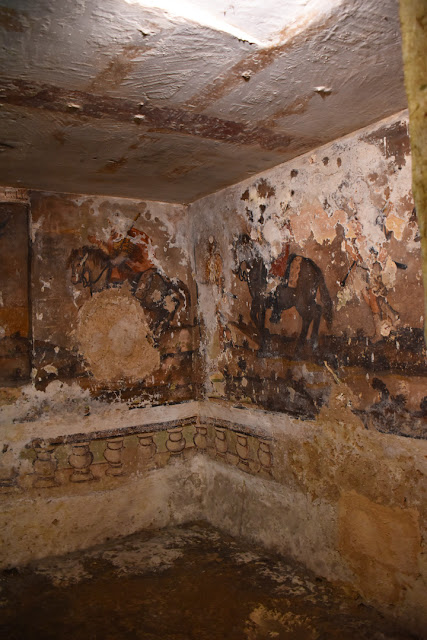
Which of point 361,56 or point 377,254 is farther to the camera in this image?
point 377,254

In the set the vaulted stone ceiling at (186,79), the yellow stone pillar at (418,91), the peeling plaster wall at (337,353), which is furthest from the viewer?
the peeling plaster wall at (337,353)

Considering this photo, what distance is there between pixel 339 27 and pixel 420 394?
5.13 ft

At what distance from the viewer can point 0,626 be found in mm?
2592

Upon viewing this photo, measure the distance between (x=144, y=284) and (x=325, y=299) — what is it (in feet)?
4.87

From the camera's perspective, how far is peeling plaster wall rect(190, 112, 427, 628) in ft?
7.79

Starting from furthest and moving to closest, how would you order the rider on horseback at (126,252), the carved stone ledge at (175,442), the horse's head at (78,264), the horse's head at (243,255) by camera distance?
1. the carved stone ledge at (175,442)
2. the rider on horseback at (126,252)
3. the horse's head at (78,264)
4. the horse's head at (243,255)

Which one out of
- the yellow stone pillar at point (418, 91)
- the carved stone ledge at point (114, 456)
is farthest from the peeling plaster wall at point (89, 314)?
the yellow stone pillar at point (418, 91)

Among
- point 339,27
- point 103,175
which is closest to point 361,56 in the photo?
point 339,27

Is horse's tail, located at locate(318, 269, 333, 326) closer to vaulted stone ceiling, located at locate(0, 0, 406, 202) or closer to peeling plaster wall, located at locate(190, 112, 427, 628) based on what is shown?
peeling plaster wall, located at locate(190, 112, 427, 628)

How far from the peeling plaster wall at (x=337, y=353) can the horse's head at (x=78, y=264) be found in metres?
0.97

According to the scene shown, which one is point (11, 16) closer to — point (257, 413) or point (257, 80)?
point (257, 80)

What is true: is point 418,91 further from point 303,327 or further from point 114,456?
point 114,456

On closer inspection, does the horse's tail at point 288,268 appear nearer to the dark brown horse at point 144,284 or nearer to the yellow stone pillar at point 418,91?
the dark brown horse at point 144,284

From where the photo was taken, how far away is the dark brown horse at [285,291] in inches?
113
